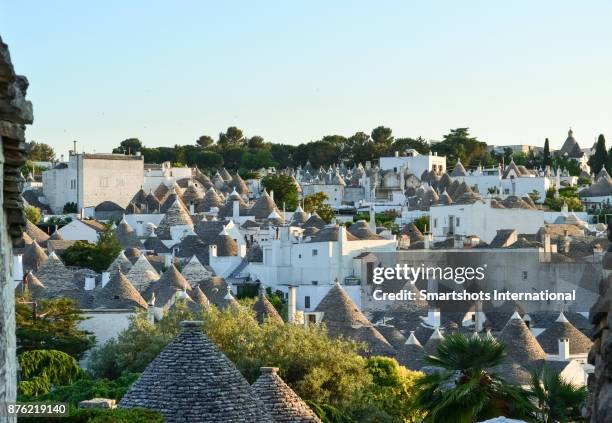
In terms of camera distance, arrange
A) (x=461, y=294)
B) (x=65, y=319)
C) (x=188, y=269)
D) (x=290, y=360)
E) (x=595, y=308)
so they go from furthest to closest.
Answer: (x=188, y=269) → (x=461, y=294) → (x=65, y=319) → (x=290, y=360) → (x=595, y=308)

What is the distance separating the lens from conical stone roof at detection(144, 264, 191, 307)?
61531 millimetres

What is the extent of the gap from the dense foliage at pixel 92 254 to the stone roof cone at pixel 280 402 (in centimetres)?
5633

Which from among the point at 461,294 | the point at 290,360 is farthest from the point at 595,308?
the point at 461,294

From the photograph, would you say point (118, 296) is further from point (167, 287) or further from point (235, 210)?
point (235, 210)

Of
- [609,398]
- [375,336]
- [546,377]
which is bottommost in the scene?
[375,336]

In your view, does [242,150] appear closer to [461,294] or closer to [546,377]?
[461,294]

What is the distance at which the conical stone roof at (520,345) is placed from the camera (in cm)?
4575

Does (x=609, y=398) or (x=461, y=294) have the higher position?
(x=609, y=398)

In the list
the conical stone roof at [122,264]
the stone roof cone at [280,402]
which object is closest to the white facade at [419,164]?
the conical stone roof at [122,264]

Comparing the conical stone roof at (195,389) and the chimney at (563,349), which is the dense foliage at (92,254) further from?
the conical stone roof at (195,389)

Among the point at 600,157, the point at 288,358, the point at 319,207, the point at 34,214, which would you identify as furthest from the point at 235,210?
the point at 288,358

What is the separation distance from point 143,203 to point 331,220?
1609cm

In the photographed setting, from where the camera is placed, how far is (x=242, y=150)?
170 metres

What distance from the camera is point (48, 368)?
128 ft
